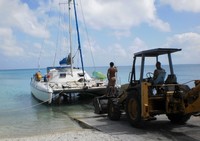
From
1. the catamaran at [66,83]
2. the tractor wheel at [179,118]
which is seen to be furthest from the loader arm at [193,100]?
the catamaran at [66,83]

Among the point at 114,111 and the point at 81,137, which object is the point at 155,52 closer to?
the point at 114,111

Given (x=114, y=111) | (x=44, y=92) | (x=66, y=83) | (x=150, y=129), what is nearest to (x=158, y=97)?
(x=150, y=129)

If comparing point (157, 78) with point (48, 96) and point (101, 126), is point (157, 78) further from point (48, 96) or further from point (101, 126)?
point (48, 96)

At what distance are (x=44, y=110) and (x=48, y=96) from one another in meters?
1.29

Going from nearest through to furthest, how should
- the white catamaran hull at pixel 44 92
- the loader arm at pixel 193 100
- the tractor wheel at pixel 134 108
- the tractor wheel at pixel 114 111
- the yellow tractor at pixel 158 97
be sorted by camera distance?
the loader arm at pixel 193 100, the yellow tractor at pixel 158 97, the tractor wheel at pixel 134 108, the tractor wheel at pixel 114 111, the white catamaran hull at pixel 44 92

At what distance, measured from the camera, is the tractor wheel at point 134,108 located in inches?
399

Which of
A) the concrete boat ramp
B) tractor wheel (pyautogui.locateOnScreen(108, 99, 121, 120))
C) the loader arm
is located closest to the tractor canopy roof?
Answer: the loader arm

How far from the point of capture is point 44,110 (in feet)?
63.1

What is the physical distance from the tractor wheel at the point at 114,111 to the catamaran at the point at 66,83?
27.1 ft

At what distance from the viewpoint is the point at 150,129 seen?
10398 mm

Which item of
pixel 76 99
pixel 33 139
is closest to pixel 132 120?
pixel 33 139

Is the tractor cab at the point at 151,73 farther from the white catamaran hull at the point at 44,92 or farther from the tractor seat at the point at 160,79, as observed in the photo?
the white catamaran hull at the point at 44,92

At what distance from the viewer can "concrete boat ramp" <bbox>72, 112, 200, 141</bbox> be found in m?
9.18

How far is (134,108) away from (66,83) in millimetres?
12175
